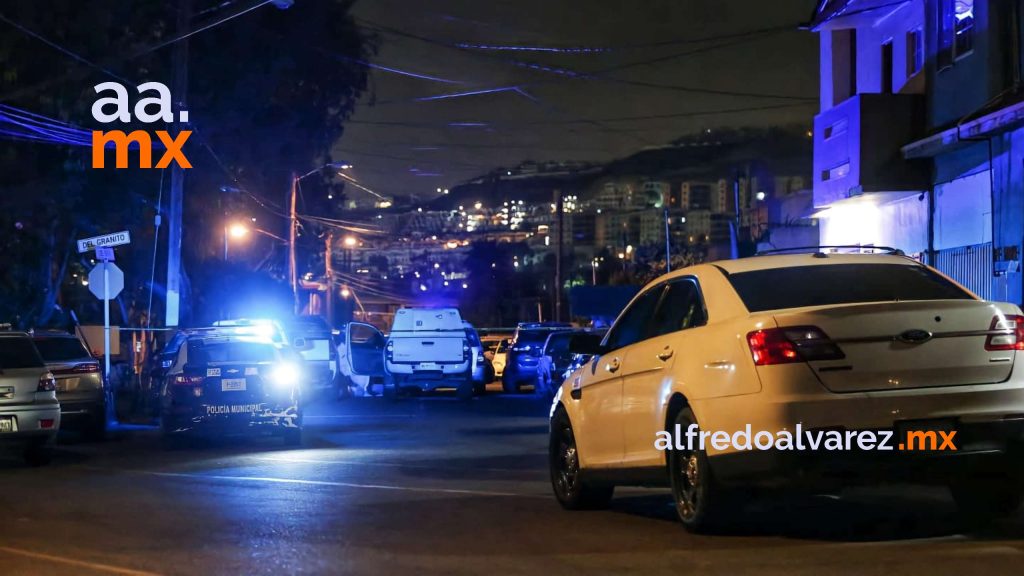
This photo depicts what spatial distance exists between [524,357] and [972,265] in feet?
48.0

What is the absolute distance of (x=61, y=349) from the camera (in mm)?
19359

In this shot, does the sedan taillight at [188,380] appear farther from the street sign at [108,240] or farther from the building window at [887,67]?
the building window at [887,67]

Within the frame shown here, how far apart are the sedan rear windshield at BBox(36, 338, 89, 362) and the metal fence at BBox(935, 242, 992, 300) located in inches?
538

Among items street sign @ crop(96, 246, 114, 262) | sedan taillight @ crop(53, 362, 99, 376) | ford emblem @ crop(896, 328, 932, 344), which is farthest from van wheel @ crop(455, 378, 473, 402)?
ford emblem @ crop(896, 328, 932, 344)

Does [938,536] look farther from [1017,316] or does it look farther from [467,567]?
[467,567]

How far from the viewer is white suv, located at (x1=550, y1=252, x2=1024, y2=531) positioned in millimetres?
7262

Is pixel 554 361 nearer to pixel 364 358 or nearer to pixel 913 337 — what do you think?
pixel 364 358

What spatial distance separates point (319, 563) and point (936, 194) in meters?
16.6

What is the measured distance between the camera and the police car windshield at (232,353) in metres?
17.3

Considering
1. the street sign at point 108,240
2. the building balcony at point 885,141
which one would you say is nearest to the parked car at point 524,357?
the building balcony at point 885,141

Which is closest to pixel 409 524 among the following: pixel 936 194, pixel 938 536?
pixel 938 536

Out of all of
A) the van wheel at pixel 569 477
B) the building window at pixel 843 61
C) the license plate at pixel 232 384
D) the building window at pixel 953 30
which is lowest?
the van wheel at pixel 569 477

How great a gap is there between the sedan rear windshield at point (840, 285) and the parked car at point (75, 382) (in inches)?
534

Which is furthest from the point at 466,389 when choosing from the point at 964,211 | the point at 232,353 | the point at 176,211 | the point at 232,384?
the point at 964,211
